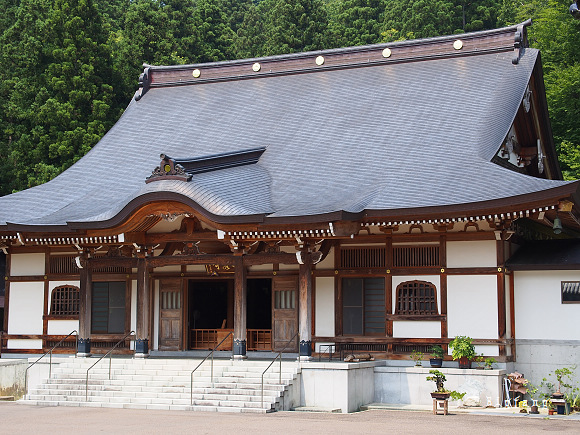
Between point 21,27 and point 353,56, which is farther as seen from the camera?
point 21,27

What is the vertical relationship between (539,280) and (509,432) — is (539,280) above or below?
above

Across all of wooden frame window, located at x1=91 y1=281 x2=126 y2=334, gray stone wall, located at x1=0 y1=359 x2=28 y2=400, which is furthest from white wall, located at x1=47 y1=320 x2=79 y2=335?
gray stone wall, located at x1=0 y1=359 x2=28 y2=400

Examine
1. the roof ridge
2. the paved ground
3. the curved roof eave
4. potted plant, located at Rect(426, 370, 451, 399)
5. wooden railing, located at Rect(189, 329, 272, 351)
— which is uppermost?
the roof ridge

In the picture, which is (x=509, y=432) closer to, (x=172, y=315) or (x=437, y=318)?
(x=437, y=318)

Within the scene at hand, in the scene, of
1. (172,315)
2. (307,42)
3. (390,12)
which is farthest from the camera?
A: (390,12)

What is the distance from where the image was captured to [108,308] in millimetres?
22281

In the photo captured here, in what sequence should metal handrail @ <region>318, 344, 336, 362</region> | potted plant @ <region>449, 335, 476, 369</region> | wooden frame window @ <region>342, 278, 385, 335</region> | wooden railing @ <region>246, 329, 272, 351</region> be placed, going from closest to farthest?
potted plant @ <region>449, 335, 476, 369</region> → metal handrail @ <region>318, 344, 336, 362</region> → wooden frame window @ <region>342, 278, 385, 335</region> → wooden railing @ <region>246, 329, 272, 351</region>

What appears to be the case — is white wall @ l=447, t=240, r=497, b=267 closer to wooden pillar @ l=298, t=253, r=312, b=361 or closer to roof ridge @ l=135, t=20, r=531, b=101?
wooden pillar @ l=298, t=253, r=312, b=361

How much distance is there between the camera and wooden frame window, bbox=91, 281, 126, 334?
72.4ft

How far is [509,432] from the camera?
44.5 feet

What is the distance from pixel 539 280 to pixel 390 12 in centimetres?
3238

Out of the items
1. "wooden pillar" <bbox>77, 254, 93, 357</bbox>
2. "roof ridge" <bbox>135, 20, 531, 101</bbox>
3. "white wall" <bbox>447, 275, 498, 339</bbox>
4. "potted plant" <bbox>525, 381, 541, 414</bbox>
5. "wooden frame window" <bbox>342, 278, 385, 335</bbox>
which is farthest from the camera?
"roof ridge" <bbox>135, 20, 531, 101</bbox>

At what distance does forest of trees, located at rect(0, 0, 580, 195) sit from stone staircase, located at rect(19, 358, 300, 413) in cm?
1560

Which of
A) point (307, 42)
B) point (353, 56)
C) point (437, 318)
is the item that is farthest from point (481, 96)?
point (307, 42)
